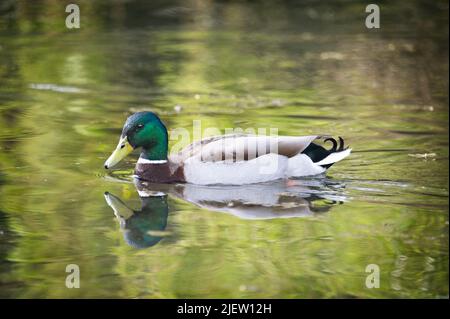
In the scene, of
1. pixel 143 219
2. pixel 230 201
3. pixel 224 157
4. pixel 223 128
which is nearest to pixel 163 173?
pixel 224 157

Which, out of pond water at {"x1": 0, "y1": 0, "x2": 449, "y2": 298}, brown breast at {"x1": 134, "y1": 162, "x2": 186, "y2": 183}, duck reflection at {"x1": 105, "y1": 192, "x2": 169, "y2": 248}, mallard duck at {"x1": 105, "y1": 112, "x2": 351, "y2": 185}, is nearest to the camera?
pond water at {"x1": 0, "y1": 0, "x2": 449, "y2": 298}

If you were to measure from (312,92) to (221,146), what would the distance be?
14.7 ft

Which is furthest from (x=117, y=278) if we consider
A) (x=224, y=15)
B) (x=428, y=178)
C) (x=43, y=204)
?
(x=224, y=15)

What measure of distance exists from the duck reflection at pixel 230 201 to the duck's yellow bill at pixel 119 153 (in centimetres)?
30

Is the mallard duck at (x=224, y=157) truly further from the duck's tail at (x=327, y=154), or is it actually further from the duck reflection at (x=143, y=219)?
the duck reflection at (x=143, y=219)

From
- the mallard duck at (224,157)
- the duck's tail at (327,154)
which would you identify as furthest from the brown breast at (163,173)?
the duck's tail at (327,154)

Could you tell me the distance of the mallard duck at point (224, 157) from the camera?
9062 mm

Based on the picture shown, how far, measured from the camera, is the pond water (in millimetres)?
6918

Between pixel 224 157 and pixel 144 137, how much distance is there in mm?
842

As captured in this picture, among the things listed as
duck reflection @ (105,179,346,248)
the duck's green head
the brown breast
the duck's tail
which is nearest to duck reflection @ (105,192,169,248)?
duck reflection @ (105,179,346,248)

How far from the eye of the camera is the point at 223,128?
11.1 meters

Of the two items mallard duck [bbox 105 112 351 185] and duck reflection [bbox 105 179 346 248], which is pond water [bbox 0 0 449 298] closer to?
duck reflection [bbox 105 179 346 248]

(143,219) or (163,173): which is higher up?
(163,173)

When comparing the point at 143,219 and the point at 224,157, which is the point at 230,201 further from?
the point at 143,219
